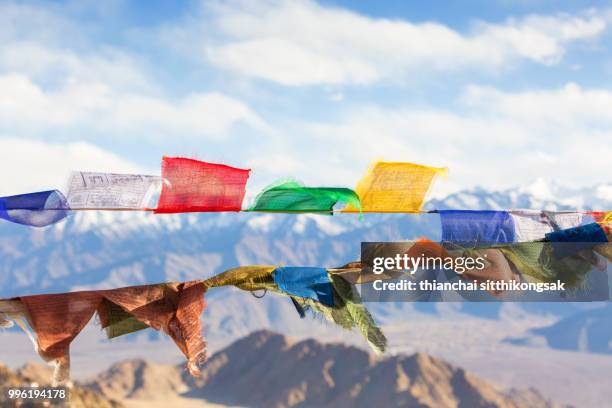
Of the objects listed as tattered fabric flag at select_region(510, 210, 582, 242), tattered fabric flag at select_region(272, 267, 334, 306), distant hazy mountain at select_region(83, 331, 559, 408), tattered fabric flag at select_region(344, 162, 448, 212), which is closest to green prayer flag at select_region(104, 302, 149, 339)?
tattered fabric flag at select_region(272, 267, 334, 306)

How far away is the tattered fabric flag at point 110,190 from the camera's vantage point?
5.20m

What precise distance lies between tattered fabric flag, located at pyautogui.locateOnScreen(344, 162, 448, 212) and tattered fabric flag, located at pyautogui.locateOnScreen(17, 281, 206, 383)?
142 centimetres

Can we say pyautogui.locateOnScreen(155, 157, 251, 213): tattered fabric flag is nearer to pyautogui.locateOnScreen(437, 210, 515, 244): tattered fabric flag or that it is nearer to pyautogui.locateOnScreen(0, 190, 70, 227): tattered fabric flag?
pyautogui.locateOnScreen(0, 190, 70, 227): tattered fabric flag

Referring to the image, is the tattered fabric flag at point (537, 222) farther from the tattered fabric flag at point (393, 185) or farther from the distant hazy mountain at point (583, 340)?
the distant hazy mountain at point (583, 340)

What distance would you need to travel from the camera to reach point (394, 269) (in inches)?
230

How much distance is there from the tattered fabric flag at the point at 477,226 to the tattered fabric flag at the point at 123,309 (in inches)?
79.3

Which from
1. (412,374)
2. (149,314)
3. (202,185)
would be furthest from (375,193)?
(412,374)

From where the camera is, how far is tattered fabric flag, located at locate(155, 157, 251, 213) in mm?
5391

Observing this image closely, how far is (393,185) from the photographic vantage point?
5.80 metres

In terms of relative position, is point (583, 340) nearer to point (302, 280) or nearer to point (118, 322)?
point (302, 280)

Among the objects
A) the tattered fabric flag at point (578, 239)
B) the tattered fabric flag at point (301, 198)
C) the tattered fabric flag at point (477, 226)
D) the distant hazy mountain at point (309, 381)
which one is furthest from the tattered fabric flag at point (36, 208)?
the distant hazy mountain at point (309, 381)

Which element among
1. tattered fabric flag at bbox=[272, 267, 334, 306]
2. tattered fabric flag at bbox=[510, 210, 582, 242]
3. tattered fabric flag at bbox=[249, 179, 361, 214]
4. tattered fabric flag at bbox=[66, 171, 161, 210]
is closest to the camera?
tattered fabric flag at bbox=[66, 171, 161, 210]

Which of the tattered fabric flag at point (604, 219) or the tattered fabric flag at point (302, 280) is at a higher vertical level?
the tattered fabric flag at point (604, 219)

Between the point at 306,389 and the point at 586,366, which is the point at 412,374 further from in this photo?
the point at 586,366
